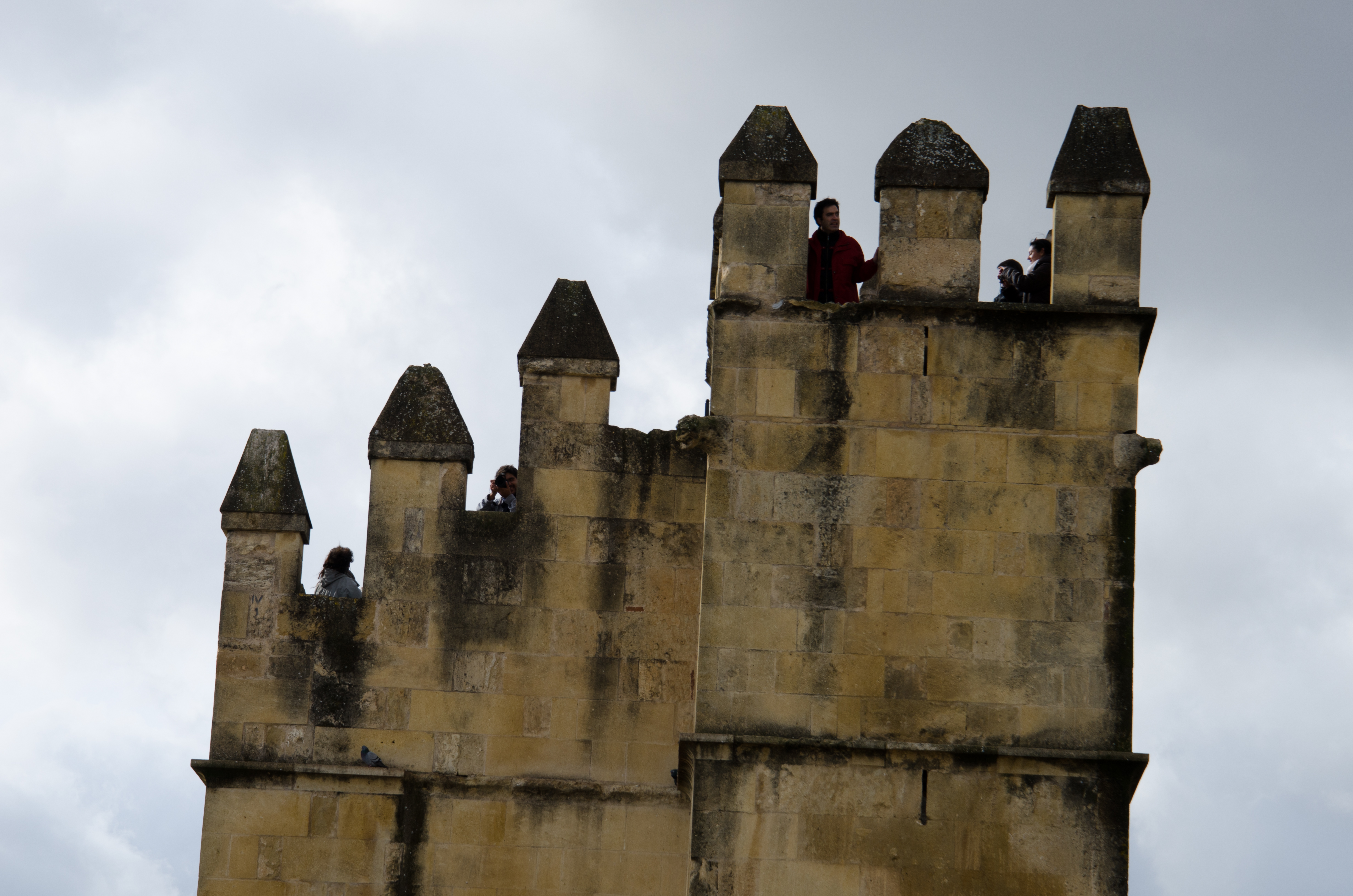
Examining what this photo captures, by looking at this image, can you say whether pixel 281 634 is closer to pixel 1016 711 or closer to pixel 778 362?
pixel 778 362

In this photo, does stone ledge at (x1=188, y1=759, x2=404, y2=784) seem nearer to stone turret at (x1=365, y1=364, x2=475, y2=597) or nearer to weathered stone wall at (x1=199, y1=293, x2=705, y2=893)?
weathered stone wall at (x1=199, y1=293, x2=705, y2=893)

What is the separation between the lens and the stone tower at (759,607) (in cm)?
1284

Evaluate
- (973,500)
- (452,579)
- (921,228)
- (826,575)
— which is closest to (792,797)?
(826,575)

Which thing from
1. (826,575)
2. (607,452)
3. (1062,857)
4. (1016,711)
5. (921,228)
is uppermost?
(921,228)

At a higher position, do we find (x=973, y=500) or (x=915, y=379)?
(x=915, y=379)

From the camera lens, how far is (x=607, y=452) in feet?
48.4

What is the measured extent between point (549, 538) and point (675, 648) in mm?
1351

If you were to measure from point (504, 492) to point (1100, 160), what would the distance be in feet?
18.0

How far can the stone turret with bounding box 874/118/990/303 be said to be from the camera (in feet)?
45.2

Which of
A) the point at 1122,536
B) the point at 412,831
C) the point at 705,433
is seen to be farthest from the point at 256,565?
the point at 1122,536

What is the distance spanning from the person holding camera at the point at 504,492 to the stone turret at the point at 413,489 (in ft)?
1.02

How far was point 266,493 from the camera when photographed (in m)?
14.9

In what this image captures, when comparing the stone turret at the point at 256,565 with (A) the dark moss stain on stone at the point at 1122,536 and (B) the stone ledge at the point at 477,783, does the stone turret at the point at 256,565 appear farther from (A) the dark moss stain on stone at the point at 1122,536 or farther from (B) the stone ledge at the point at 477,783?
(A) the dark moss stain on stone at the point at 1122,536

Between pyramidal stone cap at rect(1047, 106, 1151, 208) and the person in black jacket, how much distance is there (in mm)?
415
